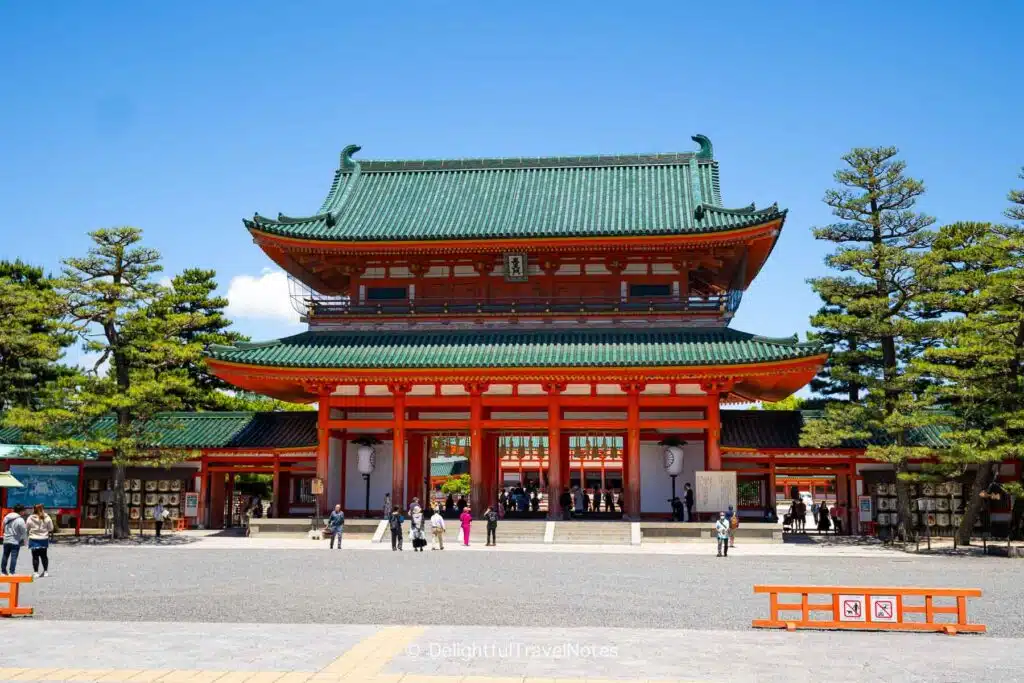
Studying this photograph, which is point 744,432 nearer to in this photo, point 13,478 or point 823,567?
point 823,567

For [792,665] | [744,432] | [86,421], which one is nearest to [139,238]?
[86,421]

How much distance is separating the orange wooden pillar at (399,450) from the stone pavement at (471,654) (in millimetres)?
21302

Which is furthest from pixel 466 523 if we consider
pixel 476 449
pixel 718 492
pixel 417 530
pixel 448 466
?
pixel 448 466

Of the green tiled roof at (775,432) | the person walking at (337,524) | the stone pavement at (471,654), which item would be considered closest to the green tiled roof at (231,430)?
the person walking at (337,524)

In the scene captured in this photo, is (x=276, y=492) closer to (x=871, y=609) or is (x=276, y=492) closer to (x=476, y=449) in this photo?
(x=476, y=449)

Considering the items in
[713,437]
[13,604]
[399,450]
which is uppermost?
[713,437]

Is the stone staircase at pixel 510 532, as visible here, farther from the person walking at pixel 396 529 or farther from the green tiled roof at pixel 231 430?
the green tiled roof at pixel 231 430

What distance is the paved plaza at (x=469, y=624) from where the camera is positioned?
41.1 ft

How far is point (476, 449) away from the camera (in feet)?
121

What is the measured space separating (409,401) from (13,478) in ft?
50.5

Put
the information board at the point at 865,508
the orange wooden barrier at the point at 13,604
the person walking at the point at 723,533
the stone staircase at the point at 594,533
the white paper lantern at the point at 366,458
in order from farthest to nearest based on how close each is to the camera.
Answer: the white paper lantern at the point at 366,458 → the information board at the point at 865,508 → the stone staircase at the point at 594,533 → the person walking at the point at 723,533 → the orange wooden barrier at the point at 13,604

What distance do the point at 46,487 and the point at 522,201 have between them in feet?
78.3

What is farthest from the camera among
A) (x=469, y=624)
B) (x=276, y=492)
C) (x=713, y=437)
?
(x=276, y=492)

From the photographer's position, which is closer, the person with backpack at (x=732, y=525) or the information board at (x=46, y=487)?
the person with backpack at (x=732, y=525)
